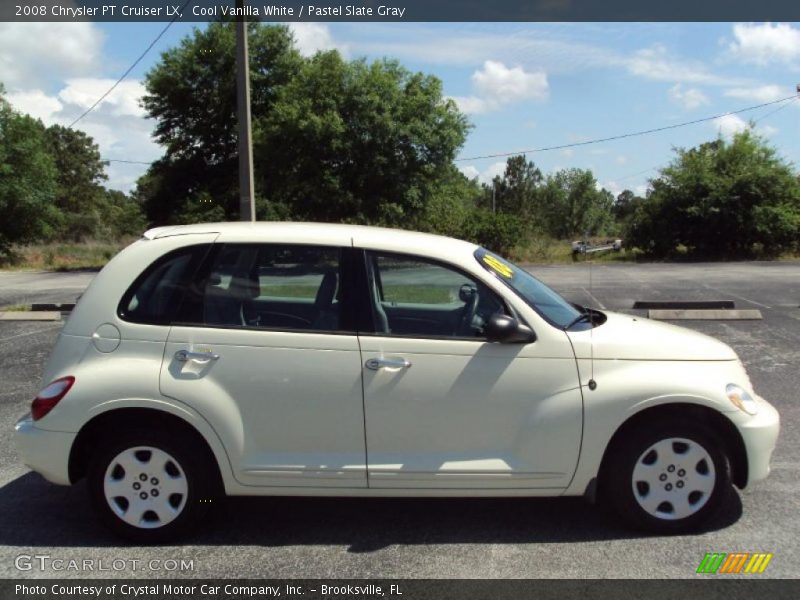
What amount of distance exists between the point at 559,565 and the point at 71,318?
298 centimetres

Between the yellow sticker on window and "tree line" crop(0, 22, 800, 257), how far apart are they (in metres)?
23.3

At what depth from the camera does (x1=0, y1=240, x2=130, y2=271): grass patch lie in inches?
A: 1334

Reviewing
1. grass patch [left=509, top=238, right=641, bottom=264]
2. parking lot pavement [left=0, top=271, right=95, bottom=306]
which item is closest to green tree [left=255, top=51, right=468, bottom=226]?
grass patch [left=509, top=238, right=641, bottom=264]

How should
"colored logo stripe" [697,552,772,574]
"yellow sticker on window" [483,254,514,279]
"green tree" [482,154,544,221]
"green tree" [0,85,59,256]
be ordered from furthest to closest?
1. "green tree" [482,154,544,221]
2. "green tree" [0,85,59,256]
3. "yellow sticker on window" [483,254,514,279]
4. "colored logo stripe" [697,552,772,574]

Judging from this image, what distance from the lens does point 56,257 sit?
37.6 meters

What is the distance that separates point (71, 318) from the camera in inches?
161

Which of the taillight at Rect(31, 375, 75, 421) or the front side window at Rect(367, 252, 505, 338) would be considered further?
the front side window at Rect(367, 252, 505, 338)

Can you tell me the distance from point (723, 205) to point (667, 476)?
30341 mm

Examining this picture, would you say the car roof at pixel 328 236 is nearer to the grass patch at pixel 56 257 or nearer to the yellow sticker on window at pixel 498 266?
the yellow sticker on window at pixel 498 266

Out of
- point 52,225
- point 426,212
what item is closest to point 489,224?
point 426,212

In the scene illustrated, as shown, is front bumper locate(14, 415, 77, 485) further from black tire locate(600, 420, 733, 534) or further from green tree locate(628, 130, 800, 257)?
green tree locate(628, 130, 800, 257)

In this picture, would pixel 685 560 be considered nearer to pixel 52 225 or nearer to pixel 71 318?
pixel 71 318

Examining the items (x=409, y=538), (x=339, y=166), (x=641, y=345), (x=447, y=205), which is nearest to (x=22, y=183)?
(x=339, y=166)

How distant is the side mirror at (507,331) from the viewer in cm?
385
